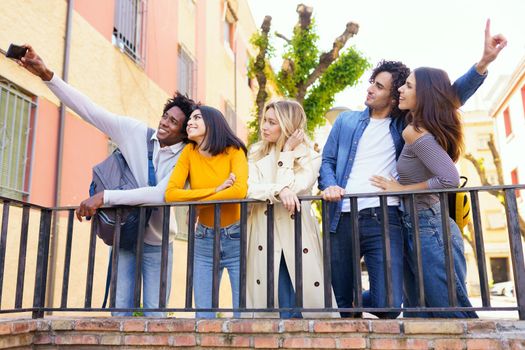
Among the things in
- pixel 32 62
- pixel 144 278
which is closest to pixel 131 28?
pixel 32 62

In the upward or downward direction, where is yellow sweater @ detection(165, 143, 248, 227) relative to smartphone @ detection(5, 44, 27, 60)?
downward

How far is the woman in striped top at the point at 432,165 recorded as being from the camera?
2992mm

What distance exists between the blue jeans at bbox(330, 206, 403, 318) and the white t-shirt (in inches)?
4.5

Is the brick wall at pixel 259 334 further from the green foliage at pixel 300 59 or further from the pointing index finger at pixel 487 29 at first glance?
the green foliage at pixel 300 59

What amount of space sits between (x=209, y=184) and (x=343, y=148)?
0.93 metres

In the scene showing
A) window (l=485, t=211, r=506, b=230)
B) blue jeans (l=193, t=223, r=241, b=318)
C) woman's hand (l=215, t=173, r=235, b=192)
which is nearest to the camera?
woman's hand (l=215, t=173, r=235, b=192)

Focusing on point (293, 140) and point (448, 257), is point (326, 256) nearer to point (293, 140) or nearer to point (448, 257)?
point (448, 257)

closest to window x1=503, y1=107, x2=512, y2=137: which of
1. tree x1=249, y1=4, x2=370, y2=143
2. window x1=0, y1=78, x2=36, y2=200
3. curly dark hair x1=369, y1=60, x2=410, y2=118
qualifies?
tree x1=249, y1=4, x2=370, y2=143

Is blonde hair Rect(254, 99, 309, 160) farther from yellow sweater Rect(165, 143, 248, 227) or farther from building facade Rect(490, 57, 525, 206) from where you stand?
A: building facade Rect(490, 57, 525, 206)

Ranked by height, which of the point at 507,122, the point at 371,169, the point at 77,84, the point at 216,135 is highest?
the point at 507,122

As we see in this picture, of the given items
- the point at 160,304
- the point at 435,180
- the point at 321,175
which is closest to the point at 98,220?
the point at 160,304

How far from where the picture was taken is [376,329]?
286cm

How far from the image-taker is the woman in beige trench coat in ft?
10.8

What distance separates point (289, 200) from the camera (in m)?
3.12
